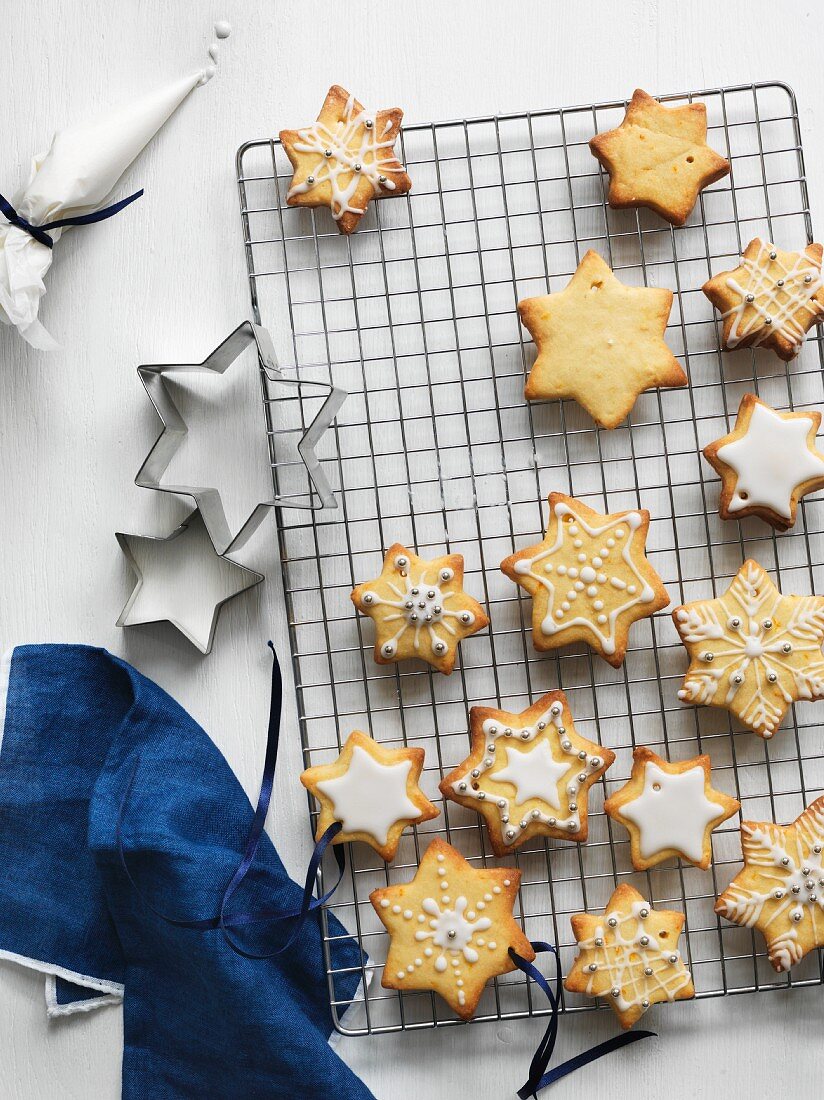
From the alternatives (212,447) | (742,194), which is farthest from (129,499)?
(742,194)

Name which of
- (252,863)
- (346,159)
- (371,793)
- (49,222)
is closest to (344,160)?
(346,159)

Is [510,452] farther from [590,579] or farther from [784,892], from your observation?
[784,892]

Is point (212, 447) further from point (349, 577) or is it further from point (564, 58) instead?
point (564, 58)

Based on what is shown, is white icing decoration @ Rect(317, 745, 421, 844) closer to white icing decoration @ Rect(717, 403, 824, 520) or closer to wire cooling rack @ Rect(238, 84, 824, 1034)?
wire cooling rack @ Rect(238, 84, 824, 1034)

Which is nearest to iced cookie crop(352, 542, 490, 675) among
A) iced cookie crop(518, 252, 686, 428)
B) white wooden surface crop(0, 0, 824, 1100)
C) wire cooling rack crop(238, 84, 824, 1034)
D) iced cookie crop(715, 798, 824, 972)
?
wire cooling rack crop(238, 84, 824, 1034)

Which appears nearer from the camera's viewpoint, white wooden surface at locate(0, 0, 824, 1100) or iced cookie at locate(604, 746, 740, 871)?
iced cookie at locate(604, 746, 740, 871)

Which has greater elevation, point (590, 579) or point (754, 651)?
point (590, 579)
